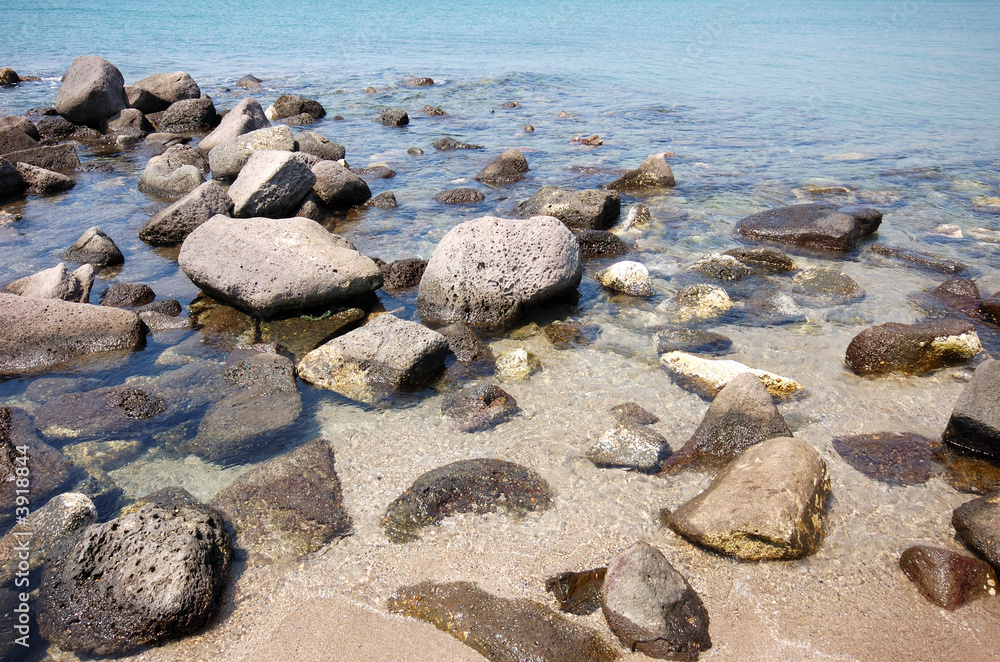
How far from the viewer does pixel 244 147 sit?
39.5ft

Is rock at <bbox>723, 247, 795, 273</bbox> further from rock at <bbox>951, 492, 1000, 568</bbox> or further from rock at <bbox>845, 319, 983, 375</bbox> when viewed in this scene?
rock at <bbox>951, 492, 1000, 568</bbox>

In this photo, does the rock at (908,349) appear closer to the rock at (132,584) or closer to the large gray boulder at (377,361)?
the large gray boulder at (377,361)

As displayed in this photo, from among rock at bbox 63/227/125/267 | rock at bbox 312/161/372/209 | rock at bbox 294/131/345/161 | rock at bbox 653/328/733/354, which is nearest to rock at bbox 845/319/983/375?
rock at bbox 653/328/733/354

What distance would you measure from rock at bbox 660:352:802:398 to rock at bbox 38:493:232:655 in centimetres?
395

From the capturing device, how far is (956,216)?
10484 mm

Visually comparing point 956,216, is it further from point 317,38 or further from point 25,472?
point 317,38

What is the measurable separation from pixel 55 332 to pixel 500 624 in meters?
5.40

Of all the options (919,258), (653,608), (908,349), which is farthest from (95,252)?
(919,258)

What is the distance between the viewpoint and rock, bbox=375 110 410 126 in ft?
58.3

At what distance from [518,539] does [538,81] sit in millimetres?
22905

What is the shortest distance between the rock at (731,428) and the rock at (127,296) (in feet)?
20.2

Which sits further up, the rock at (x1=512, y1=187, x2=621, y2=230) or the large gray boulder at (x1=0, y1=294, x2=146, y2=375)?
the rock at (x1=512, y1=187, x2=621, y2=230)

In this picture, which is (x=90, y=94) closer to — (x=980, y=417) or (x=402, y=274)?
(x=402, y=274)

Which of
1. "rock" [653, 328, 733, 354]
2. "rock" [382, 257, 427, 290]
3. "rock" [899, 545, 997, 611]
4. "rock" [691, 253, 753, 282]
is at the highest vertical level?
"rock" [899, 545, 997, 611]
